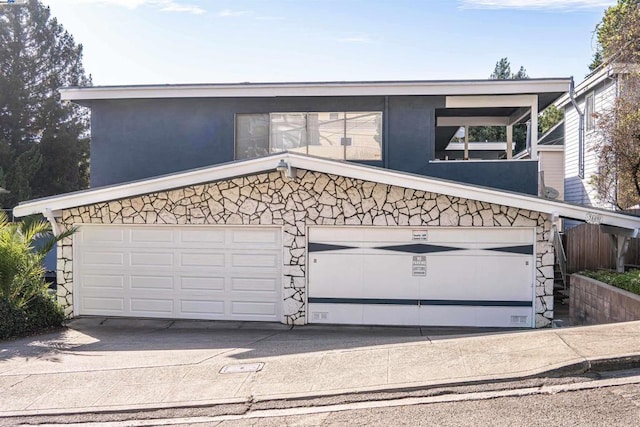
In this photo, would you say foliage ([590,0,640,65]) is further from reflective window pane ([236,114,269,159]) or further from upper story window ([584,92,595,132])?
upper story window ([584,92,595,132])

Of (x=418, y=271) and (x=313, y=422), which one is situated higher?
(x=418, y=271)

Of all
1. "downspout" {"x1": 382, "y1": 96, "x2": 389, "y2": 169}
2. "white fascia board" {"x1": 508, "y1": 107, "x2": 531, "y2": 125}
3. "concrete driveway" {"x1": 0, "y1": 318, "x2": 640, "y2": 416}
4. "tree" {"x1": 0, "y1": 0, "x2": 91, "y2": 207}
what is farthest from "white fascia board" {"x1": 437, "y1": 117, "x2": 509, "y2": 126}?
"tree" {"x1": 0, "y1": 0, "x2": 91, "y2": 207}

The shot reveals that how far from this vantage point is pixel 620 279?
10.5m

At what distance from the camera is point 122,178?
14.7 metres

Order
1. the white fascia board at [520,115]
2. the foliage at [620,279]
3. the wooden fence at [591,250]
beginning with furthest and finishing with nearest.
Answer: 1. the white fascia board at [520,115]
2. the wooden fence at [591,250]
3. the foliage at [620,279]

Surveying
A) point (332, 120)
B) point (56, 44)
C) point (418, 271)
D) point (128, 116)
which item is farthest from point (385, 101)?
point (56, 44)

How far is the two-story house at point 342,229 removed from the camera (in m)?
11.5

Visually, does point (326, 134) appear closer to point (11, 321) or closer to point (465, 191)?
point (465, 191)

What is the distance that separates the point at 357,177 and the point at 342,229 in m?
1.24

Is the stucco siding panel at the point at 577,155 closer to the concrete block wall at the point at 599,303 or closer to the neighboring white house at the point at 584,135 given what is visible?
the neighboring white house at the point at 584,135

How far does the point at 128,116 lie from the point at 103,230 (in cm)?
358

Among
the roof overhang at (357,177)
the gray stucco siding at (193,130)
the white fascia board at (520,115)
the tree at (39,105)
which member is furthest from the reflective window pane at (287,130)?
the tree at (39,105)

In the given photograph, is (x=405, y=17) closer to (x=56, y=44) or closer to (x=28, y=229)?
(x=28, y=229)

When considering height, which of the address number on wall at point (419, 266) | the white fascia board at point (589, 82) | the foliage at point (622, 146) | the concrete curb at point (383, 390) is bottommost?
the concrete curb at point (383, 390)
